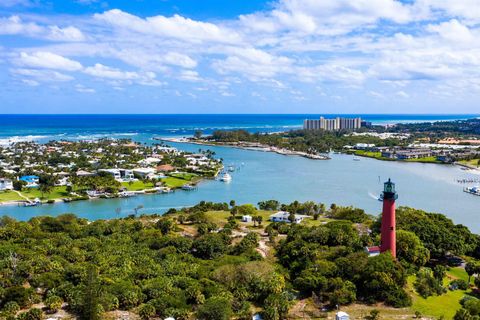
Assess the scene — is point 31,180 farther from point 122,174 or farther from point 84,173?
point 122,174

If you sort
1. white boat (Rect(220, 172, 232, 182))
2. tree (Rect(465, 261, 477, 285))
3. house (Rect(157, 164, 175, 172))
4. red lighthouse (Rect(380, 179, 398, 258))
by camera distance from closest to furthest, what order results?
red lighthouse (Rect(380, 179, 398, 258))
tree (Rect(465, 261, 477, 285))
white boat (Rect(220, 172, 232, 182))
house (Rect(157, 164, 175, 172))

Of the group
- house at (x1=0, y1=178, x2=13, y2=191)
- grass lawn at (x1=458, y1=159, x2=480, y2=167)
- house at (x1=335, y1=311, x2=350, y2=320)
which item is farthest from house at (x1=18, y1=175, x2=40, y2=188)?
grass lawn at (x1=458, y1=159, x2=480, y2=167)

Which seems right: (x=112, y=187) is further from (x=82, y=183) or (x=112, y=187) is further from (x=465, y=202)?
(x=465, y=202)

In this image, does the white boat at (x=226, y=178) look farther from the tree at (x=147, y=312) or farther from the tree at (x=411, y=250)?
the tree at (x=147, y=312)

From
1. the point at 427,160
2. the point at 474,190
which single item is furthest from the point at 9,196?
the point at 427,160

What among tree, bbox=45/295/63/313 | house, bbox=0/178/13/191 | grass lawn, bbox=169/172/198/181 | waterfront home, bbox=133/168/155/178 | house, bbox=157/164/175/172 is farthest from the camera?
house, bbox=157/164/175/172

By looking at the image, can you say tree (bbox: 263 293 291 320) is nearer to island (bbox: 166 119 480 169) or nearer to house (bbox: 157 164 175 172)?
house (bbox: 157 164 175 172)
